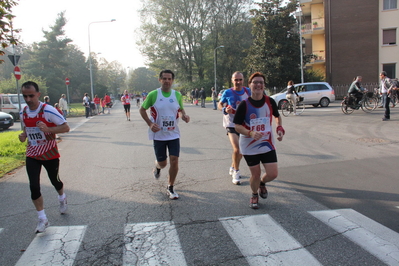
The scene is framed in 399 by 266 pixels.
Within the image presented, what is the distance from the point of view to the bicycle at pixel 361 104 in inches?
639

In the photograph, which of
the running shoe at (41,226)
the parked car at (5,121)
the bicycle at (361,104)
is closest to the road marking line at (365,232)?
the running shoe at (41,226)

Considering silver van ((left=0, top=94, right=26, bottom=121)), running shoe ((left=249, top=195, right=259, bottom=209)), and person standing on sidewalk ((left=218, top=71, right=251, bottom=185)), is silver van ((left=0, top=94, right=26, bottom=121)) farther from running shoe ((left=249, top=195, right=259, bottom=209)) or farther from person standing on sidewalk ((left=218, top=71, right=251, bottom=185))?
running shoe ((left=249, top=195, right=259, bottom=209))

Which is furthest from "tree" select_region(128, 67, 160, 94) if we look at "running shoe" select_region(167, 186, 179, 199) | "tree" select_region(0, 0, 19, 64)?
"running shoe" select_region(167, 186, 179, 199)

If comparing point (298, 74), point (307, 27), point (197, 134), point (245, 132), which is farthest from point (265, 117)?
point (307, 27)

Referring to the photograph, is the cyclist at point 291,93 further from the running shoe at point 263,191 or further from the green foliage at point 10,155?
the running shoe at point 263,191

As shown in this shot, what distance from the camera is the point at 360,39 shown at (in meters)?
32.5

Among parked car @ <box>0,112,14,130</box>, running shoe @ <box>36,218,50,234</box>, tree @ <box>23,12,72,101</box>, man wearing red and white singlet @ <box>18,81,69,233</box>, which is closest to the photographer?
running shoe @ <box>36,218,50,234</box>

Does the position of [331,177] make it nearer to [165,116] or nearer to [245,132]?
[245,132]

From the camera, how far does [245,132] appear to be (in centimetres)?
431

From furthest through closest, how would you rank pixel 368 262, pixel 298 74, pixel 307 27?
1. pixel 307 27
2. pixel 298 74
3. pixel 368 262

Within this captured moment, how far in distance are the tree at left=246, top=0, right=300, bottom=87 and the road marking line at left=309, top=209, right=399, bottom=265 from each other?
2840cm

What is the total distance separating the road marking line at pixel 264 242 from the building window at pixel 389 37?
112 feet

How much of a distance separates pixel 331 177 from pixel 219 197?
7.58 feet

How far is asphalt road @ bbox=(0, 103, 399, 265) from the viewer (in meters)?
3.42
